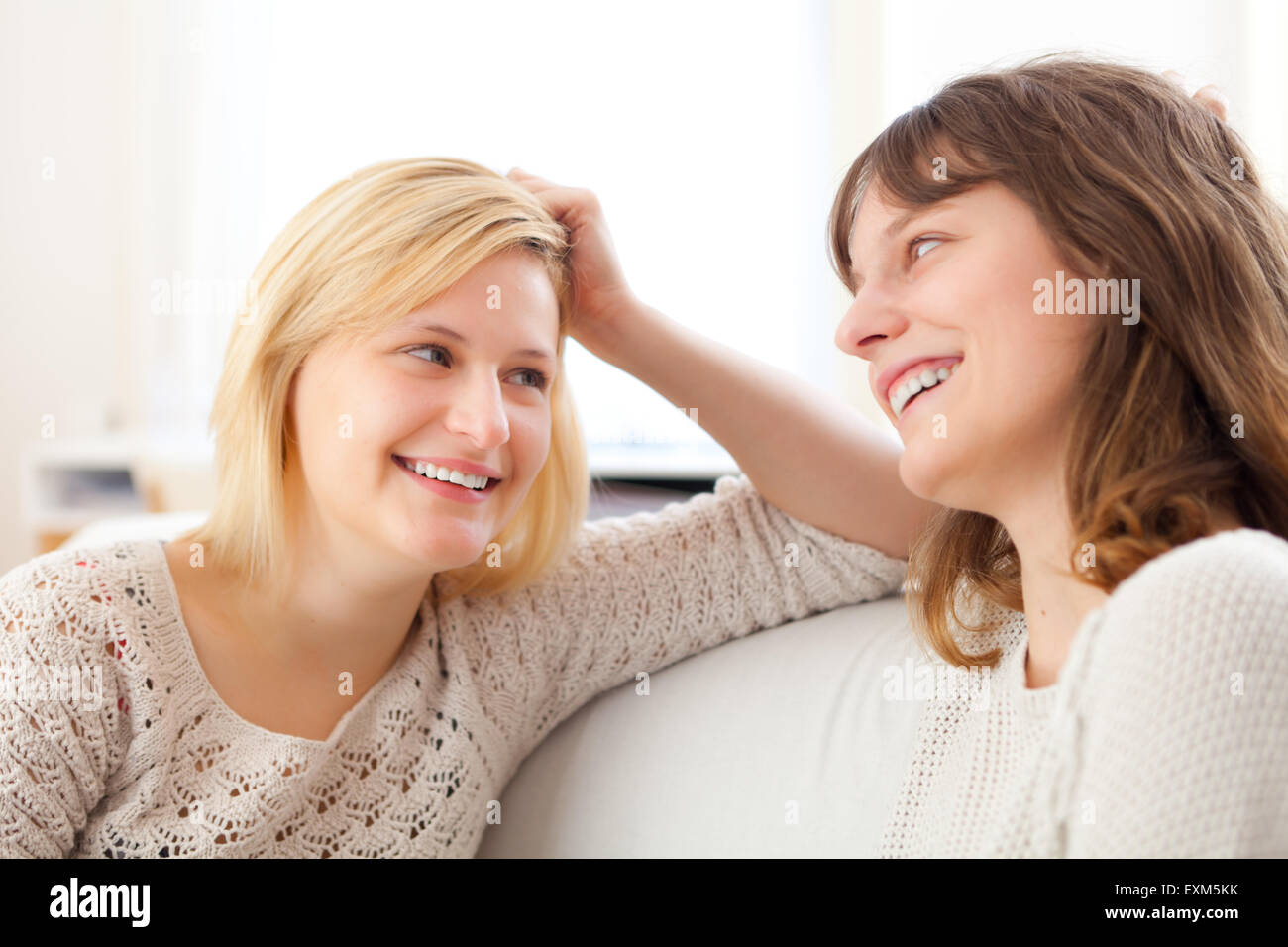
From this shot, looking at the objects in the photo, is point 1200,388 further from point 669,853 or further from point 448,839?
point 448,839

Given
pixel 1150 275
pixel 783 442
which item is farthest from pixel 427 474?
pixel 1150 275

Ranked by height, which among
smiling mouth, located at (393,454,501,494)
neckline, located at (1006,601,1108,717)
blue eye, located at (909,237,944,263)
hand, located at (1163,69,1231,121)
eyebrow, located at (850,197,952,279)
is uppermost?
hand, located at (1163,69,1231,121)

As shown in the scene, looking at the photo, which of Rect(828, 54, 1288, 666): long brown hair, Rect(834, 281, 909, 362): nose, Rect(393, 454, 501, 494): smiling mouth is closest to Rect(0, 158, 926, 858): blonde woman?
Rect(393, 454, 501, 494): smiling mouth

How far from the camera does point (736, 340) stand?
128 inches

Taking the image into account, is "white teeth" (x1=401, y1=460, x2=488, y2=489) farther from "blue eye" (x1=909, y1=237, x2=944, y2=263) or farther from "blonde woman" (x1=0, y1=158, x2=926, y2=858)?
"blue eye" (x1=909, y1=237, x2=944, y2=263)

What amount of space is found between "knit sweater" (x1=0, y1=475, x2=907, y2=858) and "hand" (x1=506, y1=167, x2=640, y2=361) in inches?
10.1

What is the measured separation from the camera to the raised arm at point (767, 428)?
1.32m

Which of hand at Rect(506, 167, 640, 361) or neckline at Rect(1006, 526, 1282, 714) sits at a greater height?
hand at Rect(506, 167, 640, 361)

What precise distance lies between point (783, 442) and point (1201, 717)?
674 mm

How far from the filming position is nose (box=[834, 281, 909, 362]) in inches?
39.8

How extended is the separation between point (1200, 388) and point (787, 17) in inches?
103

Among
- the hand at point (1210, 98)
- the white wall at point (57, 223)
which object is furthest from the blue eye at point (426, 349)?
the white wall at point (57, 223)

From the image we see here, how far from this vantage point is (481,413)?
1101 mm

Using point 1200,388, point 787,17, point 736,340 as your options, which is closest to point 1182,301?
point 1200,388
